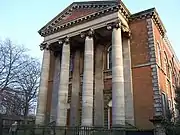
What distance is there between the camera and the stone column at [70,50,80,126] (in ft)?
70.1

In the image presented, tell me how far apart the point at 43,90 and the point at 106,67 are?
698 centimetres

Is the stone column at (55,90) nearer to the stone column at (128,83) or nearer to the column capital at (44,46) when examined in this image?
the column capital at (44,46)

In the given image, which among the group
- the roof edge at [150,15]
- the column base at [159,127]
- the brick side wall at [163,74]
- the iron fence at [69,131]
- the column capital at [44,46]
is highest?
the roof edge at [150,15]

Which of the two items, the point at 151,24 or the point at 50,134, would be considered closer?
the point at 50,134

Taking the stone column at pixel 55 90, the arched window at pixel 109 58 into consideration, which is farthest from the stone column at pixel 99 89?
the stone column at pixel 55 90

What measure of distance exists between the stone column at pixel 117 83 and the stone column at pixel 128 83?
2.09 metres

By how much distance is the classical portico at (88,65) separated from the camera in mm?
17969

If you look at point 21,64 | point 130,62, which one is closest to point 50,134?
point 130,62

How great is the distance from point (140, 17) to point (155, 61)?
Result: 499cm

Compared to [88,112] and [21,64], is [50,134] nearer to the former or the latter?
[88,112]

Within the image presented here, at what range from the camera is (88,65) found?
19.3m

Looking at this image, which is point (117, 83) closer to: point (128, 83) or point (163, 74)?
point (128, 83)

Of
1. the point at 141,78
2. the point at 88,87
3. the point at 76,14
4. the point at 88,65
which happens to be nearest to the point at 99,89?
the point at 88,87

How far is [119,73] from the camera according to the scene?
17453 millimetres
